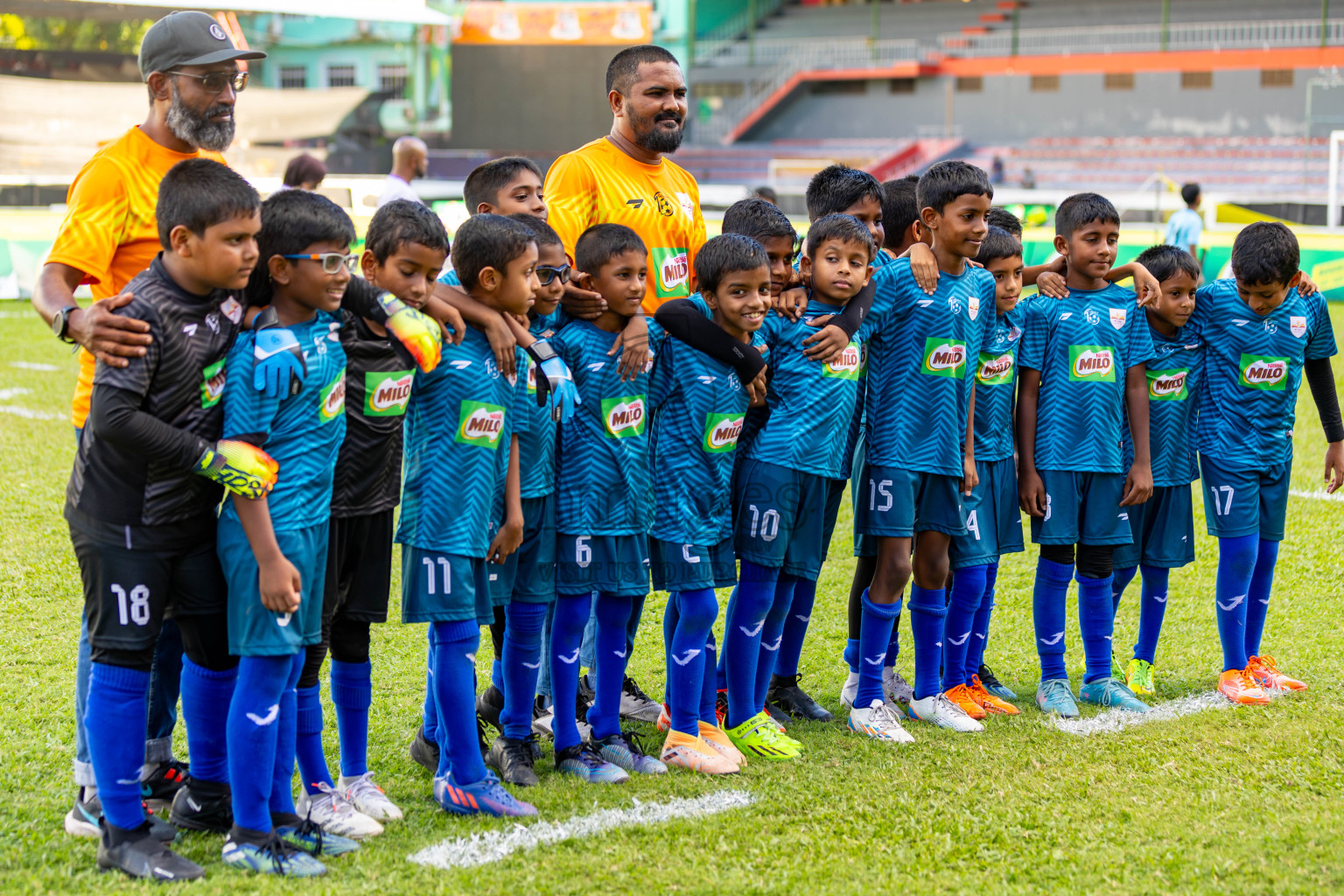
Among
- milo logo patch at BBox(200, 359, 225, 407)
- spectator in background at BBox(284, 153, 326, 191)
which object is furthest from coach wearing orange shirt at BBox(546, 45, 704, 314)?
spectator in background at BBox(284, 153, 326, 191)

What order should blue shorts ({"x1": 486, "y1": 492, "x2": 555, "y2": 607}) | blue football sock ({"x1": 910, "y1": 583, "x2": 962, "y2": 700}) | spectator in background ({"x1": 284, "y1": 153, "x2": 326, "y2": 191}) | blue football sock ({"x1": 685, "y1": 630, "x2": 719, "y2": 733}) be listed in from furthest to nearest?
spectator in background ({"x1": 284, "y1": 153, "x2": 326, "y2": 191})
blue football sock ({"x1": 910, "y1": 583, "x2": 962, "y2": 700})
blue football sock ({"x1": 685, "y1": 630, "x2": 719, "y2": 733})
blue shorts ({"x1": 486, "y1": 492, "x2": 555, "y2": 607})

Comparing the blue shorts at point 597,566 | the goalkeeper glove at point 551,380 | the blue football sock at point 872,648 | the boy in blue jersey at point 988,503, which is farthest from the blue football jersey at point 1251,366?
the goalkeeper glove at point 551,380

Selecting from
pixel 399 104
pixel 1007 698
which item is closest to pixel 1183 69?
pixel 399 104

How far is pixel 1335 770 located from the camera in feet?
13.0

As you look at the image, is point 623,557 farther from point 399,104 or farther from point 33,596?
point 399,104

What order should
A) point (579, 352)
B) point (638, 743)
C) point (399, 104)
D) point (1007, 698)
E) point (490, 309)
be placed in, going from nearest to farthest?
point (490, 309) → point (579, 352) → point (638, 743) → point (1007, 698) → point (399, 104)

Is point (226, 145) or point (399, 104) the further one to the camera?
point (399, 104)

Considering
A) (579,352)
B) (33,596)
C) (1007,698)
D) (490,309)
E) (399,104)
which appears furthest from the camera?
(399,104)

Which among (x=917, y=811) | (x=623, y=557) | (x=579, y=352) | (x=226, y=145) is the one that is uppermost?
(x=226, y=145)

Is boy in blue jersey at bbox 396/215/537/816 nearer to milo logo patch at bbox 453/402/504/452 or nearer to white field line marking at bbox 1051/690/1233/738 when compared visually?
milo logo patch at bbox 453/402/504/452

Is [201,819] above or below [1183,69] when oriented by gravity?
below

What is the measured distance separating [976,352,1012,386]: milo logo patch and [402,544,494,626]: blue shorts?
2013 millimetres

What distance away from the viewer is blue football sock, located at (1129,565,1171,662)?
486 cm

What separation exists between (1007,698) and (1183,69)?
35.7m
